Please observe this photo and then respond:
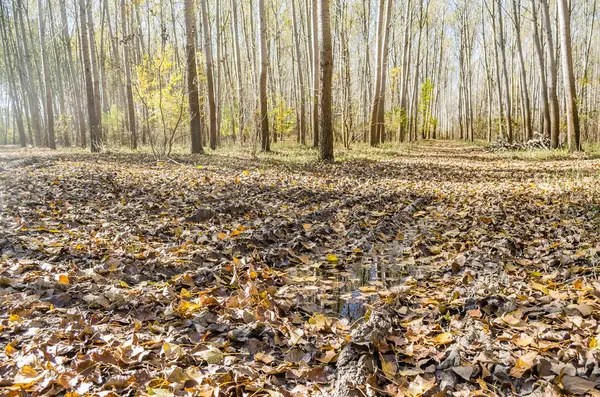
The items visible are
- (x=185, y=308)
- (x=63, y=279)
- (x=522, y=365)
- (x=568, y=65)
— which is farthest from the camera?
(x=568, y=65)

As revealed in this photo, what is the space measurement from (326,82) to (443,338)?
26.3ft

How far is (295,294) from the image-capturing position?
9.21 ft

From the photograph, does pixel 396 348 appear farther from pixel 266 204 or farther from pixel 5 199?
pixel 5 199

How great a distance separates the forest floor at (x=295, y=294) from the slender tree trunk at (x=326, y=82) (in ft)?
13.6

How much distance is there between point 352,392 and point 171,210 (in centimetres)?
372

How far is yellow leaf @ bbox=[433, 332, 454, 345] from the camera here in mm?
2057

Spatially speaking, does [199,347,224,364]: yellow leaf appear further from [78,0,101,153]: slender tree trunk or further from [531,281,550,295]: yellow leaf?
[78,0,101,153]: slender tree trunk

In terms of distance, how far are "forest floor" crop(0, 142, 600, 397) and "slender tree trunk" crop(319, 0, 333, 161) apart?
13.6 feet

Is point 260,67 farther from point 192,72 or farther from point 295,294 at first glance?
point 295,294

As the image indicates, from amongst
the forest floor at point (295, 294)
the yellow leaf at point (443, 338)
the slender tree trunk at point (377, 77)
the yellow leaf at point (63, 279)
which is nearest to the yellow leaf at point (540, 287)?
the forest floor at point (295, 294)

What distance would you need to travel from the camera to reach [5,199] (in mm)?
4988

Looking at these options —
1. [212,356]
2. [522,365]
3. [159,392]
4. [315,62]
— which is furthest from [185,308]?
[315,62]

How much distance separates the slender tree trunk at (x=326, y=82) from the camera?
9.02 meters

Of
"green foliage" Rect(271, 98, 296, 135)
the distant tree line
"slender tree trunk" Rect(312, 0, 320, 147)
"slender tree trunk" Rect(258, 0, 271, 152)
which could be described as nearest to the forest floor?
the distant tree line
